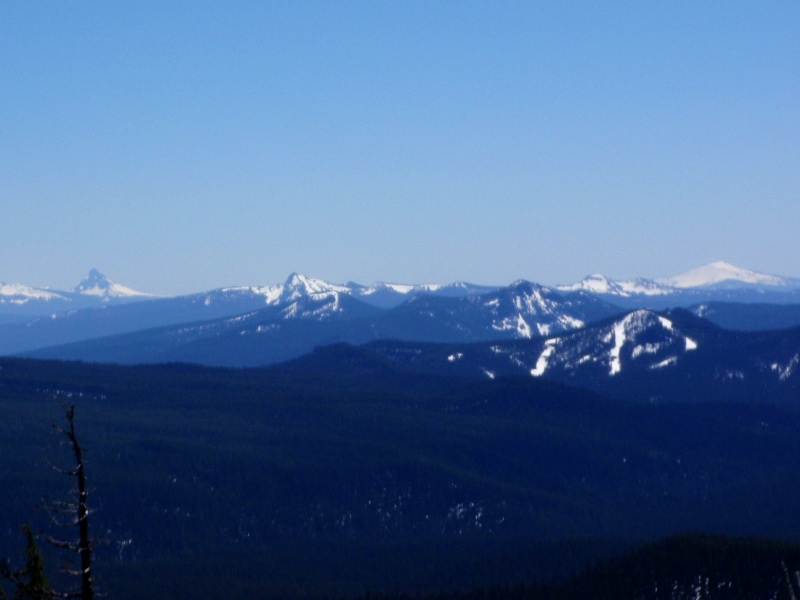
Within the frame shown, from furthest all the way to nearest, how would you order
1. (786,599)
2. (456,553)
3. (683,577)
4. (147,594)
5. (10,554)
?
(456,553), (10,554), (147,594), (683,577), (786,599)

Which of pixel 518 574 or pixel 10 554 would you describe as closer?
pixel 518 574

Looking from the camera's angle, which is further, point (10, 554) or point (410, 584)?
point (10, 554)

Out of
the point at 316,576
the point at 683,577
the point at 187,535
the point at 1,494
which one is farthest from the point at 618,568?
the point at 1,494

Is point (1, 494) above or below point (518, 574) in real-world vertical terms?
above

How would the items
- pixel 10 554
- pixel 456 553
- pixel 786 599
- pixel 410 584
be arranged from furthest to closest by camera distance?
1. pixel 456 553
2. pixel 10 554
3. pixel 410 584
4. pixel 786 599

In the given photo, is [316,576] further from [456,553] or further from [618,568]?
[618,568]

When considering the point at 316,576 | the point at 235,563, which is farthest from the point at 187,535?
the point at 316,576

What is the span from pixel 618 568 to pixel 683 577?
353 inches

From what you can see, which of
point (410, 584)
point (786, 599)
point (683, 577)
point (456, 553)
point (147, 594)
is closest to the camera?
point (786, 599)

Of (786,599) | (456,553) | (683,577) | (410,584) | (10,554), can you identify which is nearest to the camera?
(786,599)

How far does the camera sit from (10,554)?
17062 centimetres

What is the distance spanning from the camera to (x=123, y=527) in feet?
633

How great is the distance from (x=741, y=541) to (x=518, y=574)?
36.6m

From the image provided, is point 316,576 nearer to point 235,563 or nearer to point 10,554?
point 235,563
